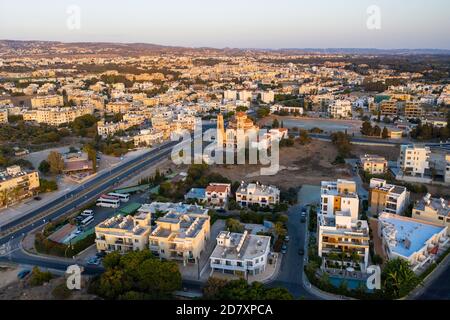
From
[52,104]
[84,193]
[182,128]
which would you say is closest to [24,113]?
[52,104]

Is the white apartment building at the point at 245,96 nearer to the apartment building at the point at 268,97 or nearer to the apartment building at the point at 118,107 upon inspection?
the apartment building at the point at 268,97

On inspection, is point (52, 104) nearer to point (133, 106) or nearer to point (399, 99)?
point (133, 106)

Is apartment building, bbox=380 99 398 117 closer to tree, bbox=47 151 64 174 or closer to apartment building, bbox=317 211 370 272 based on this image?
apartment building, bbox=317 211 370 272

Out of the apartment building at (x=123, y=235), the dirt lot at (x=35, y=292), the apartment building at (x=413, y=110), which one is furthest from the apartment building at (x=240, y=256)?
the apartment building at (x=413, y=110)

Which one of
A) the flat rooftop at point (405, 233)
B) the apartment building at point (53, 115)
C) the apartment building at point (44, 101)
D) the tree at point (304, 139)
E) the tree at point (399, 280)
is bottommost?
the tree at point (399, 280)

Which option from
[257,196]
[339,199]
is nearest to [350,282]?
[339,199]

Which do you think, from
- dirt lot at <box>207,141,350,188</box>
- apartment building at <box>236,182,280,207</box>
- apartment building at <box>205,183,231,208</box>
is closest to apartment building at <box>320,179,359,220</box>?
apartment building at <box>236,182,280,207</box>

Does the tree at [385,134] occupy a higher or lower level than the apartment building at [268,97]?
lower
